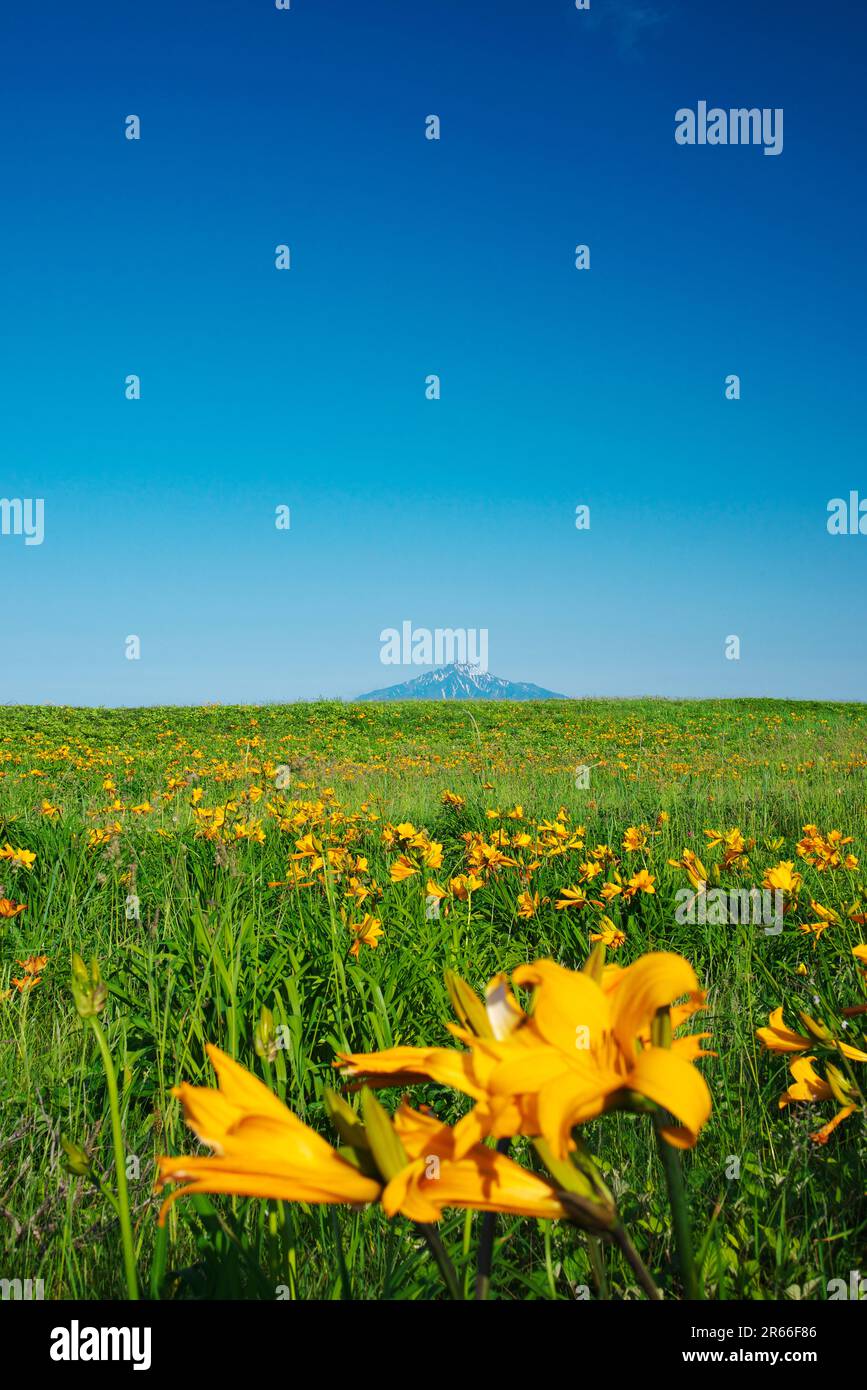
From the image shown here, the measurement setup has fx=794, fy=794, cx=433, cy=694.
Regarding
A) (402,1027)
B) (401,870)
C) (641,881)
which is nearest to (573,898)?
(641,881)

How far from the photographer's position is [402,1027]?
2.50 m

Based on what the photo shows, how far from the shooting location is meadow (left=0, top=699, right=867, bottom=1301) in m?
1.16

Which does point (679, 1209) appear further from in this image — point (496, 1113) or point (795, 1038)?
point (795, 1038)

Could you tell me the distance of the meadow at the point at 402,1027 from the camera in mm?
1163

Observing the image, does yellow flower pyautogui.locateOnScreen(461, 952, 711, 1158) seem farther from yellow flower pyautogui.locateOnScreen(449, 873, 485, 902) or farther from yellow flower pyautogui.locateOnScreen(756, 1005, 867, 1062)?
yellow flower pyautogui.locateOnScreen(449, 873, 485, 902)

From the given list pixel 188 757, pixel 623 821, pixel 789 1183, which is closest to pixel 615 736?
pixel 188 757

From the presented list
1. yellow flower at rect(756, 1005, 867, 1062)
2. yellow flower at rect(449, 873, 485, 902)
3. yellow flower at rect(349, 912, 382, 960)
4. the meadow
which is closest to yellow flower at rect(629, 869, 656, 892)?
the meadow

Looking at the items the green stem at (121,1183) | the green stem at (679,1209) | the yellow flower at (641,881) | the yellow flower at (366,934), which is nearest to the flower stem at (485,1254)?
the green stem at (679,1209)

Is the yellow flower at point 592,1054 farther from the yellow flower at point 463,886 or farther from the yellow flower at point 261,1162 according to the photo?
the yellow flower at point 463,886

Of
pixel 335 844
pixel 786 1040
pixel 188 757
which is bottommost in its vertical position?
pixel 786 1040
